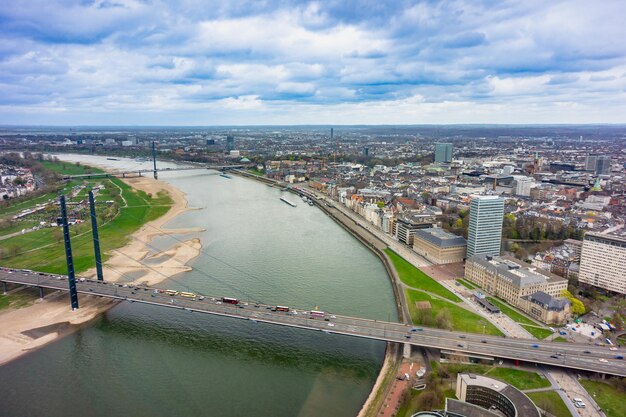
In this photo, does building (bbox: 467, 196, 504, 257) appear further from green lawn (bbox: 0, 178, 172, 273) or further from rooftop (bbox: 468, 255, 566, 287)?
green lawn (bbox: 0, 178, 172, 273)

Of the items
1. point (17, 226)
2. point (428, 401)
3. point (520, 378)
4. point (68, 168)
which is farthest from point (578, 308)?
point (68, 168)

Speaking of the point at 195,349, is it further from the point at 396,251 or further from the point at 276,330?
the point at 396,251

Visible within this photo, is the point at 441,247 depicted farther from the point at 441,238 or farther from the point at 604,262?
the point at 604,262

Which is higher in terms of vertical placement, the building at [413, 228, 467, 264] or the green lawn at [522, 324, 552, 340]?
the building at [413, 228, 467, 264]

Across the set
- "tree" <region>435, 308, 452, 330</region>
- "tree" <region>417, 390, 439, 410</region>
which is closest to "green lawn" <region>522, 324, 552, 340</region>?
"tree" <region>435, 308, 452, 330</region>

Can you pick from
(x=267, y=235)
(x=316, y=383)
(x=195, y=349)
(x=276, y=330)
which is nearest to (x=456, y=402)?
(x=316, y=383)

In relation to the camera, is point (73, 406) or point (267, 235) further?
point (267, 235)
